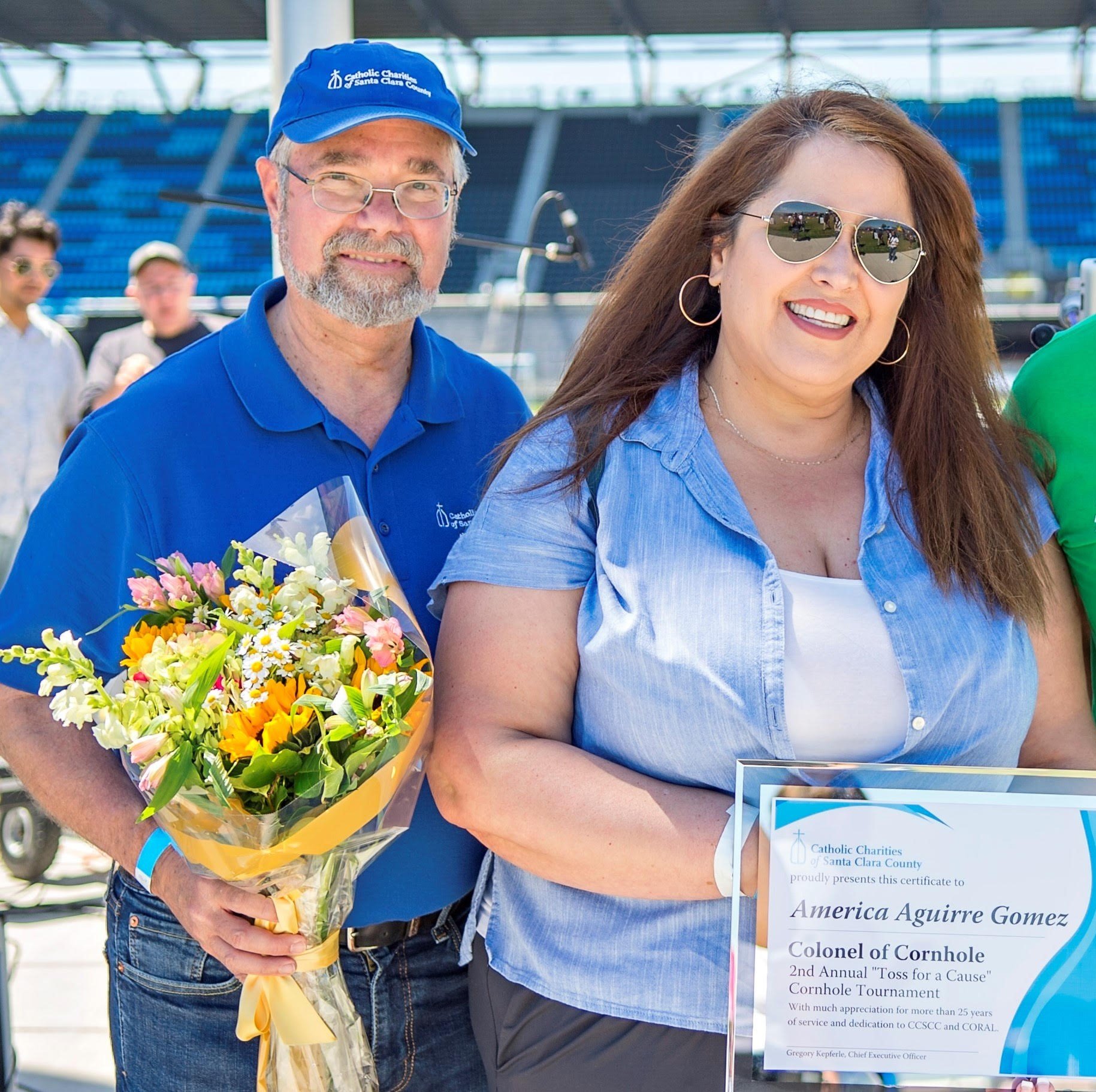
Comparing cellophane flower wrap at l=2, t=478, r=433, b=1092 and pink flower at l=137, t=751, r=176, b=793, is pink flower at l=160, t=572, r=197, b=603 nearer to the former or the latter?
cellophane flower wrap at l=2, t=478, r=433, b=1092

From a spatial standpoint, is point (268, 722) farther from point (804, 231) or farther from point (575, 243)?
point (575, 243)

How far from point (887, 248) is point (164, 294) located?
4879 millimetres

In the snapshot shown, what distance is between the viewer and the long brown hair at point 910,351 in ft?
5.43

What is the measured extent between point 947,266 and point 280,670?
1080 millimetres

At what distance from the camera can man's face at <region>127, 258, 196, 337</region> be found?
5.88 metres

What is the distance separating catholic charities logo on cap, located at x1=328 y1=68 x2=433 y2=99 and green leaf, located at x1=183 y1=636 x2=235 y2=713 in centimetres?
99

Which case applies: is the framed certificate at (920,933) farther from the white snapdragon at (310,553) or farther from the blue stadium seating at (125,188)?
the blue stadium seating at (125,188)

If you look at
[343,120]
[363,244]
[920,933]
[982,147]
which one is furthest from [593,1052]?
[982,147]

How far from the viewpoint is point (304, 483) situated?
1.83 meters

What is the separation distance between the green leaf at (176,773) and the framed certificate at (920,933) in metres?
0.57

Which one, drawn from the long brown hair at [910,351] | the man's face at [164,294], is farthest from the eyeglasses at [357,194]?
the man's face at [164,294]

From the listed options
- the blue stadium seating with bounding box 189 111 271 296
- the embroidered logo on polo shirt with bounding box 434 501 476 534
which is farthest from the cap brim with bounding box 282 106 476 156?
the blue stadium seating with bounding box 189 111 271 296

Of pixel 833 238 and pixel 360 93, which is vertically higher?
pixel 360 93

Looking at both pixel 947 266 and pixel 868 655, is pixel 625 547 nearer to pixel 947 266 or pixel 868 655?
pixel 868 655
